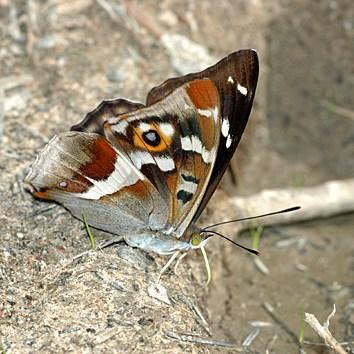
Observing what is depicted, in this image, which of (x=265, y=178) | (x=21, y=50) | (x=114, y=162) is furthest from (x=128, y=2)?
(x=114, y=162)

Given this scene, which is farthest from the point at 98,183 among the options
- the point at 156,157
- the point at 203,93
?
the point at 203,93

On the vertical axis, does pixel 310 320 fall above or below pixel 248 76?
below

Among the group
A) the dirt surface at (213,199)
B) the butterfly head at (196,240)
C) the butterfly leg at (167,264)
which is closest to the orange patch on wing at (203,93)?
the butterfly head at (196,240)

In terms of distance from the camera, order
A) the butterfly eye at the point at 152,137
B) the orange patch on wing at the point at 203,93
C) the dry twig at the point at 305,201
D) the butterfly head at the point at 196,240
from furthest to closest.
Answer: the dry twig at the point at 305,201 < the butterfly head at the point at 196,240 < the butterfly eye at the point at 152,137 < the orange patch on wing at the point at 203,93

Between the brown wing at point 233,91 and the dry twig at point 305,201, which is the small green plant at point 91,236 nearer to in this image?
the brown wing at point 233,91

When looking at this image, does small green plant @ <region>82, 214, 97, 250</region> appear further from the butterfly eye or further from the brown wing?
the brown wing

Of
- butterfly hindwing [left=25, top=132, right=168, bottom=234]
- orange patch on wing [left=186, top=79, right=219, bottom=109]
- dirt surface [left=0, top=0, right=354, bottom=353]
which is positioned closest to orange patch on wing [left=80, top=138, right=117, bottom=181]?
butterfly hindwing [left=25, top=132, right=168, bottom=234]

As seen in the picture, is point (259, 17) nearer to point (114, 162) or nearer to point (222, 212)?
point (222, 212)
